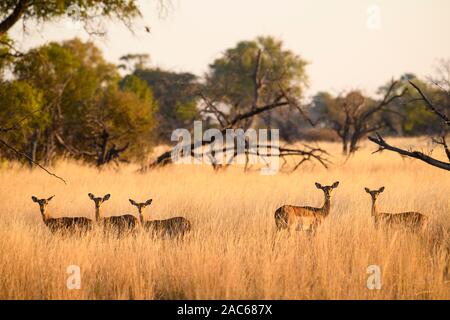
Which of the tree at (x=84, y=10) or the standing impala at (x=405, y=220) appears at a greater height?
the tree at (x=84, y=10)

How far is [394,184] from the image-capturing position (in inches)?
501

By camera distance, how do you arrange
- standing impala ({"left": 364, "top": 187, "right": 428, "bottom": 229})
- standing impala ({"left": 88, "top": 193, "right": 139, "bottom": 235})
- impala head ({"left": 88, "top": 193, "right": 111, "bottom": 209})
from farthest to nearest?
impala head ({"left": 88, "top": 193, "right": 111, "bottom": 209})
standing impala ({"left": 88, "top": 193, "right": 139, "bottom": 235})
standing impala ({"left": 364, "top": 187, "right": 428, "bottom": 229})

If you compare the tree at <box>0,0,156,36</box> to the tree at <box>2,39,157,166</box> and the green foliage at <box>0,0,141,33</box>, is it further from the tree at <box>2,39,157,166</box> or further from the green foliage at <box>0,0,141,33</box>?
the tree at <box>2,39,157,166</box>

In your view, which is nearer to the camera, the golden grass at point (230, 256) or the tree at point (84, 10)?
the golden grass at point (230, 256)

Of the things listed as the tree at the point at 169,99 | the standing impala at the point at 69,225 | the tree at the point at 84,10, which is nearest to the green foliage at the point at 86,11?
the tree at the point at 84,10

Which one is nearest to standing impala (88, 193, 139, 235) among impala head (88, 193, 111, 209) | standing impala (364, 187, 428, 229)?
impala head (88, 193, 111, 209)

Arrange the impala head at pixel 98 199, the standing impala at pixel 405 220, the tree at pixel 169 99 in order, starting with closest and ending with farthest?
the standing impala at pixel 405 220 < the impala head at pixel 98 199 < the tree at pixel 169 99

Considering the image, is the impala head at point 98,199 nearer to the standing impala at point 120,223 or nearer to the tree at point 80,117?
the standing impala at point 120,223

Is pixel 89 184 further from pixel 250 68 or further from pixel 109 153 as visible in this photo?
pixel 250 68

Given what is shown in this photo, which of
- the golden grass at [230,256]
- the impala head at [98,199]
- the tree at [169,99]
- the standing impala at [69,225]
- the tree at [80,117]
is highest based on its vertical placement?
the tree at [169,99]

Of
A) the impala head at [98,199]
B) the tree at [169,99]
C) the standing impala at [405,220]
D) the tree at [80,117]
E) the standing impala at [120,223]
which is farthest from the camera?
the tree at [169,99]

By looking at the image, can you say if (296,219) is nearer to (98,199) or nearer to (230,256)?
(230,256)

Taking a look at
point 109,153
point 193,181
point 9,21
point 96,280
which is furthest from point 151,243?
point 109,153
